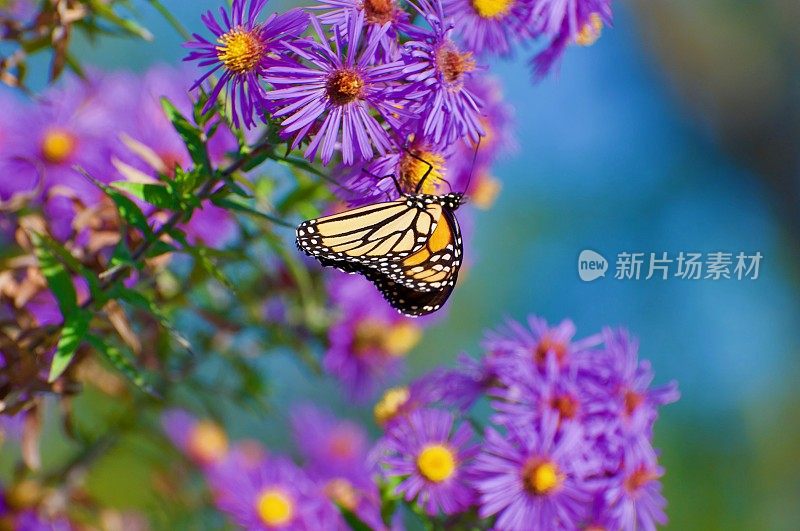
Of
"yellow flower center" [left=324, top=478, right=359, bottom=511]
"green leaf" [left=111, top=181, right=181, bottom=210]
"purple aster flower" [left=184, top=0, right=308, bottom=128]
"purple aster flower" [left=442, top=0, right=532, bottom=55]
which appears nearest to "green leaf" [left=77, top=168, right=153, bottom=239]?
"green leaf" [left=111, top=181, right=181, bottom=210]

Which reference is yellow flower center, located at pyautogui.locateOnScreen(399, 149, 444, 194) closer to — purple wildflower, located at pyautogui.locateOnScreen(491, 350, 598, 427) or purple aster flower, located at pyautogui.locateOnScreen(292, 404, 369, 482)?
purple wildflower, located at pyautogui.locateOnScreen(491, 350, 598, 427)

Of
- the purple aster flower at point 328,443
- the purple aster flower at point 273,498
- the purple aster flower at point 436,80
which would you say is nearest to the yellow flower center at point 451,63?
the purple aster flower at point 436,80

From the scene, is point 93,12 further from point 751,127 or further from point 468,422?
point 751,127

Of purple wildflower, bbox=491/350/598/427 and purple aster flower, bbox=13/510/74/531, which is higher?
purple wildflower, bbox=491/350/598/427

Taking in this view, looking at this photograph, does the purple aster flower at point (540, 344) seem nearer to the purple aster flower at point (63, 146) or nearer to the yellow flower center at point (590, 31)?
the yellow flower center at point (590, 31)

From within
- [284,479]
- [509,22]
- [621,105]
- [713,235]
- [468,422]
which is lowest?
[284,479]

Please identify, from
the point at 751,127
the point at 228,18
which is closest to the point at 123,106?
the point at 228,18
